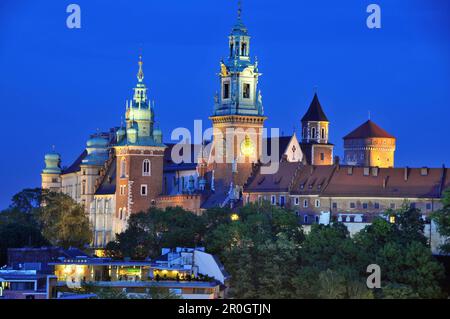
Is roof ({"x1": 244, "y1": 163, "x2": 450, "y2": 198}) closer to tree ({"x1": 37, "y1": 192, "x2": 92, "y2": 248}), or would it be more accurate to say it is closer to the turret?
tree ({"x1": 37, "y1": 192, "x2": 92, "y2": 248})

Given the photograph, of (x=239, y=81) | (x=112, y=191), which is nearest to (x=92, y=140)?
(x=112, y=191)

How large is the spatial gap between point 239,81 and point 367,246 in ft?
169

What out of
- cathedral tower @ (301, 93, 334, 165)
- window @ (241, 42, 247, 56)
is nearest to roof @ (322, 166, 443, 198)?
window @ (241, 42, 247, 56)

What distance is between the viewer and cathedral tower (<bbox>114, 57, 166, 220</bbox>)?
544ft

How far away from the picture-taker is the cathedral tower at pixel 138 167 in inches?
6531

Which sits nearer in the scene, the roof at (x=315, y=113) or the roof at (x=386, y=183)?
the roof at (x=386, y=183)

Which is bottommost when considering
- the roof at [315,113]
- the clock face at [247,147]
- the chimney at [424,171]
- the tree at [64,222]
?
the tree at [64,222]

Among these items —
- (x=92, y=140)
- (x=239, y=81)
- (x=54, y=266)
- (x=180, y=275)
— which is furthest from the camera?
(x=92, y=140)

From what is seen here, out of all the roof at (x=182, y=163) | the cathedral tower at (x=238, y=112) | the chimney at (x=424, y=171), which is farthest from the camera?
the roof at (x=182, y=163)

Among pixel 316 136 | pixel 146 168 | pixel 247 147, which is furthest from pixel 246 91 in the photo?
pixel 316 136

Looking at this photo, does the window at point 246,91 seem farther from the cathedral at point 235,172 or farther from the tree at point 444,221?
the tree at point 444,221

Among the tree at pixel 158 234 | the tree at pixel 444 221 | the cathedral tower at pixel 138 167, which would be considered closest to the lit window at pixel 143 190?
the cathedral tower at pixel 138 167
